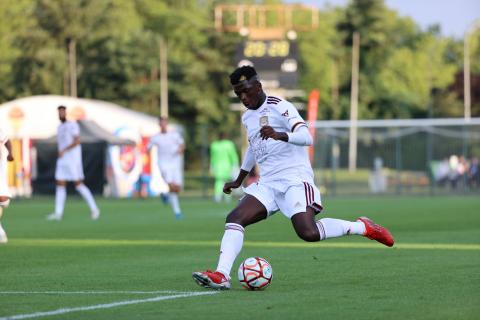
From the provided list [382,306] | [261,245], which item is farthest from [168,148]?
[382,306]

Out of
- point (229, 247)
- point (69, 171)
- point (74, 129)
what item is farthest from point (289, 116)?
point (69, 171)

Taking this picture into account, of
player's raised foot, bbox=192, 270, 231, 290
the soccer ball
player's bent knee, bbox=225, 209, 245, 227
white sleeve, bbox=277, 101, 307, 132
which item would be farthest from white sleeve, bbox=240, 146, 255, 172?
Result: player's raised foot, bbox=192, 270, 231, 290

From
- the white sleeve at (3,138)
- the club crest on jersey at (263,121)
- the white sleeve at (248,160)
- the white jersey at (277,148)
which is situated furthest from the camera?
the white sleeve at (3,138)

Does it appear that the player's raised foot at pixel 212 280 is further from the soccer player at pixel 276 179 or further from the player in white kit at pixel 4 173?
the player in white kit at pixel 4 173

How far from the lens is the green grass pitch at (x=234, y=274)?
9.02 m

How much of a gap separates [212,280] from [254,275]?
0.37 meters

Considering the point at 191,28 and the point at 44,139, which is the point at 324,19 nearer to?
the point at 191,28

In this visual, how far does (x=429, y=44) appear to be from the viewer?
115438 mm

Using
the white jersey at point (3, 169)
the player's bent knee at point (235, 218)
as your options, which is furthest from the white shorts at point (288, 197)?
the white jersey at point (3, 169)

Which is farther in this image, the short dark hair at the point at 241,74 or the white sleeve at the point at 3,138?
the white sleeve at the point at 3,138

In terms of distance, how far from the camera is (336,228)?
11086 mm

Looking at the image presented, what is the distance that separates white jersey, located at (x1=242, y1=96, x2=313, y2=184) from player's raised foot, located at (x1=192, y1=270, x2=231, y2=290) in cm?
116

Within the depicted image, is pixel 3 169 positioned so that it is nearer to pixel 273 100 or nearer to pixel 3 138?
pixel 3 138

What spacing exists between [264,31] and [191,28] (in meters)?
37.0
